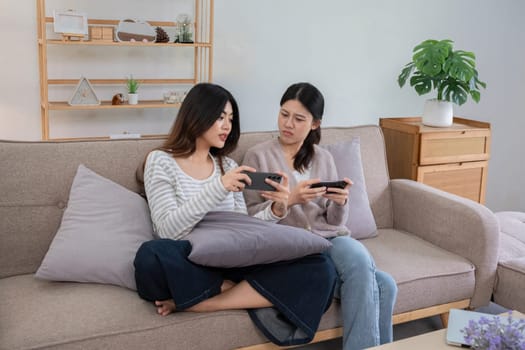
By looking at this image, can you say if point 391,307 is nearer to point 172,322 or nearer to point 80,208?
point 172,322

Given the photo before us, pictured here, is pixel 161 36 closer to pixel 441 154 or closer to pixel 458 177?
pixel 441 154

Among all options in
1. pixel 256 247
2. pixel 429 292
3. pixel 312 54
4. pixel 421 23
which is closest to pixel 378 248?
pixel 429 292

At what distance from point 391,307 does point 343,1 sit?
7.87 feet

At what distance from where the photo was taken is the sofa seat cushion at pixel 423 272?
2.19 m

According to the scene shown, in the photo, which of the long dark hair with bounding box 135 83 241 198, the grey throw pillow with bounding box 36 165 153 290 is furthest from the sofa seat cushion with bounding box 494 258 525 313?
the grey throw pillow with bounding box 36 165 153 290

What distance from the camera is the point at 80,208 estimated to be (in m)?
2.00

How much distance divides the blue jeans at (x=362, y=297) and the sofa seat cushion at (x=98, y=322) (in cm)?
29

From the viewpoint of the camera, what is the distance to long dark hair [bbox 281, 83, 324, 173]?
2.28 meters

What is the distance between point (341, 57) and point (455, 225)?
6.04 ft

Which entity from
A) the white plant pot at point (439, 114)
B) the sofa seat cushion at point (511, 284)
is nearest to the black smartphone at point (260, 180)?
the sofa seat cushion at point (511, 284)

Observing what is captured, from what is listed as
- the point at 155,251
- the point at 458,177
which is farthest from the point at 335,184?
the point at 458,177

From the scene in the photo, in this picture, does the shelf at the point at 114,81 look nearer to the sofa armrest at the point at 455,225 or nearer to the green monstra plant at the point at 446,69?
the green monstra plant at the point at 446,69

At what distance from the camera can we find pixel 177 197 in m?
2.03

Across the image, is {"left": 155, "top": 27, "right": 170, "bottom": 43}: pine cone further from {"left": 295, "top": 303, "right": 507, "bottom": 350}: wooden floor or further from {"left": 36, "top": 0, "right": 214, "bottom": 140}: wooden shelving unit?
{"left": 295, "top": 303, "right": 507, "bottom": 350}: wooden floor
